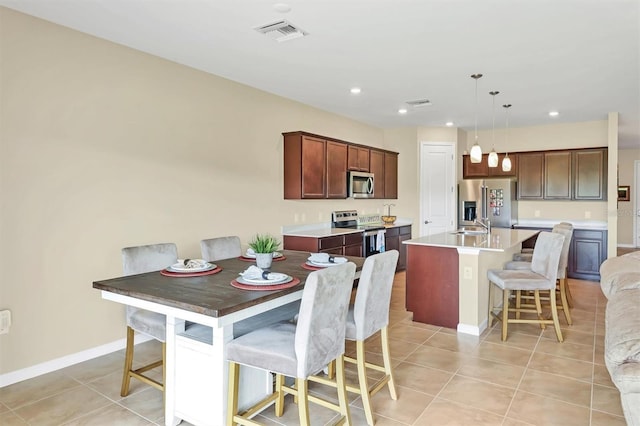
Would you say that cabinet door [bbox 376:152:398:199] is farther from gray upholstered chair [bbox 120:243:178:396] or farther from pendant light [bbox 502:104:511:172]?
gray upholstered chair [bbox 120:243:178:396]

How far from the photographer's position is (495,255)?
4.47m

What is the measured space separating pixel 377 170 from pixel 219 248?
3.80m

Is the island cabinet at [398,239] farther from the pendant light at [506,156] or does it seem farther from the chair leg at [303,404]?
the chair leg at [303,404]

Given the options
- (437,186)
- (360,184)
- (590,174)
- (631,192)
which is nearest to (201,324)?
(360,184)

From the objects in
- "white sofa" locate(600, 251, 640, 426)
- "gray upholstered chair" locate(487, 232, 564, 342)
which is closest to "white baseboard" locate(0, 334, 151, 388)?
"gray upholstered chair" locate(487, 232, 564, 342)

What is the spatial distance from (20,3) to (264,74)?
82.3 inches

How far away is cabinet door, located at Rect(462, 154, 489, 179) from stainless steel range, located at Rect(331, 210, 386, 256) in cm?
214

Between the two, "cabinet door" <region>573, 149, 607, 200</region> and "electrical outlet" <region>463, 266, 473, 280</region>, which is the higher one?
"cabinet door" <region>573, 149, 607, 200</region>

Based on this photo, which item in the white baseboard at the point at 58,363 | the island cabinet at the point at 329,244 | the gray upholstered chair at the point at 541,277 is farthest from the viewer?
the island cabinet at the point at 329,244

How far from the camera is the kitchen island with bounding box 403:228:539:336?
3883 millimetres

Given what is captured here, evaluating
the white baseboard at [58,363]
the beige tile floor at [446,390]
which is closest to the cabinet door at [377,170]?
the beige tile floor at [446,390]

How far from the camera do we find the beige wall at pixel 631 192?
33.0 feet

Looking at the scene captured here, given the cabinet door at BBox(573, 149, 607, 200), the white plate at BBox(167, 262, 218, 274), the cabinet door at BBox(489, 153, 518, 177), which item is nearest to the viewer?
the white plate at BBox(167, 262, 218, 274)

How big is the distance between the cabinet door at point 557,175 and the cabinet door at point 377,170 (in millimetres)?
2787
